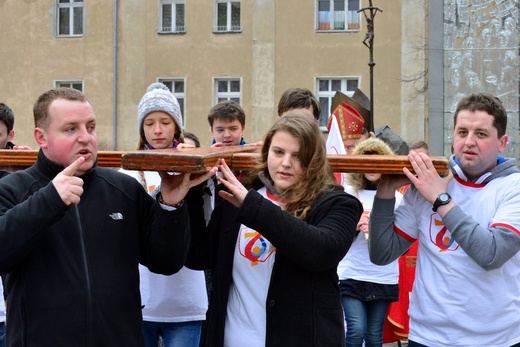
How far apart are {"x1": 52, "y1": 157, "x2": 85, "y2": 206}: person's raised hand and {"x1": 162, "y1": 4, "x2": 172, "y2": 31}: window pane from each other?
1031 inches

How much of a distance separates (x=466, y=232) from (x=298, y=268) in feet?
2.48

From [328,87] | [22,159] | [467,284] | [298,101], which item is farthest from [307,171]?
[328,87]

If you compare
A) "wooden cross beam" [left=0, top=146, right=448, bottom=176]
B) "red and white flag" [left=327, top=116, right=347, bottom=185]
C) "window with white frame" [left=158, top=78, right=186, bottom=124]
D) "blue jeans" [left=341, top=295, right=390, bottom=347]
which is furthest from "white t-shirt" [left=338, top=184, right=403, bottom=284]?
"window with white frame" [left=158, top=78, right=186, bottom=124]

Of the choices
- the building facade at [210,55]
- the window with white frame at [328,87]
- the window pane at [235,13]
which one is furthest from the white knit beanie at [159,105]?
the window pane at [235,13]

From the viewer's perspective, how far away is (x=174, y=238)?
372cm

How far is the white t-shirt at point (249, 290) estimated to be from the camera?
3.89 meters

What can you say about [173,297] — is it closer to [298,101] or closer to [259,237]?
[259,237]

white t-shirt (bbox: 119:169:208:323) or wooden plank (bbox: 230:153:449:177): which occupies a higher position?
wooden plank (bbox: 230:153:449:177)

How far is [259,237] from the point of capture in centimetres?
398

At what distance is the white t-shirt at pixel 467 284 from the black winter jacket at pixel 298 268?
0.46 m

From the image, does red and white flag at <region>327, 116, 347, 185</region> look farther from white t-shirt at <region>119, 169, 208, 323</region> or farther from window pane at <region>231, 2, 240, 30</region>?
window pane at <region>231, 2, 240, 30</region>

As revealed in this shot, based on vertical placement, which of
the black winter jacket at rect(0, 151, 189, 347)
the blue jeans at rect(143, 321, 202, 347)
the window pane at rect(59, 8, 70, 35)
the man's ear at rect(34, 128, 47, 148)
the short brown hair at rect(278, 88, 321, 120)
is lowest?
the blue jeans at rect(143, 321, 202, 347)

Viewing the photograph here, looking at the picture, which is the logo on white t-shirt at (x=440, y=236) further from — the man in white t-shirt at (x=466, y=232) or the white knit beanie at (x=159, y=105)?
the white knit beanie at (x=159, y=105)

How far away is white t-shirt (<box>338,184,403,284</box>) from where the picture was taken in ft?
22.5
